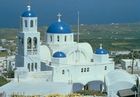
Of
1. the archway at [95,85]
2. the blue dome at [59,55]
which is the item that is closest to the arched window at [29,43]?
the blue dome at [59,55]

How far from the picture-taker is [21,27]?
105 ft

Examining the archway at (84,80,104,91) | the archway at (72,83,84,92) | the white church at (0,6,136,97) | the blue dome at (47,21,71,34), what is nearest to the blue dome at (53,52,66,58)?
the white church at (0,6,136,97)

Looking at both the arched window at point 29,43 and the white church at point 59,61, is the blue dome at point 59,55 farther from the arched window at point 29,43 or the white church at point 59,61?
the arched window at point 29,43

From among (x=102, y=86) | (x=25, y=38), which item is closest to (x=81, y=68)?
(x=102, y=86)

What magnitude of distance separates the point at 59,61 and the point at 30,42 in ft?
8.25

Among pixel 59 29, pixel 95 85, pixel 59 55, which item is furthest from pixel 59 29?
pixel 95 85

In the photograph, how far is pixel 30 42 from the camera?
32.1 m

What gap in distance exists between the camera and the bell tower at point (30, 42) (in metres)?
31.6

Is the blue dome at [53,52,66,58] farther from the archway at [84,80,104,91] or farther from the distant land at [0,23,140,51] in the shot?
the distant land at [0,23,140,51]

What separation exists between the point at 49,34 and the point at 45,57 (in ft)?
4.49

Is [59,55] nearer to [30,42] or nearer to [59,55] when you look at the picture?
[59,55]

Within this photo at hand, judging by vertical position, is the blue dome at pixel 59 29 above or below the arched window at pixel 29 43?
above

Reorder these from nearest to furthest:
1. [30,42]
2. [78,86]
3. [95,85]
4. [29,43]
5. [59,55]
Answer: [59,55]
[78,86]
[95,85]
[30,42]
[29,43]

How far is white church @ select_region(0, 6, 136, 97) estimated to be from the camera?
3034 cm
